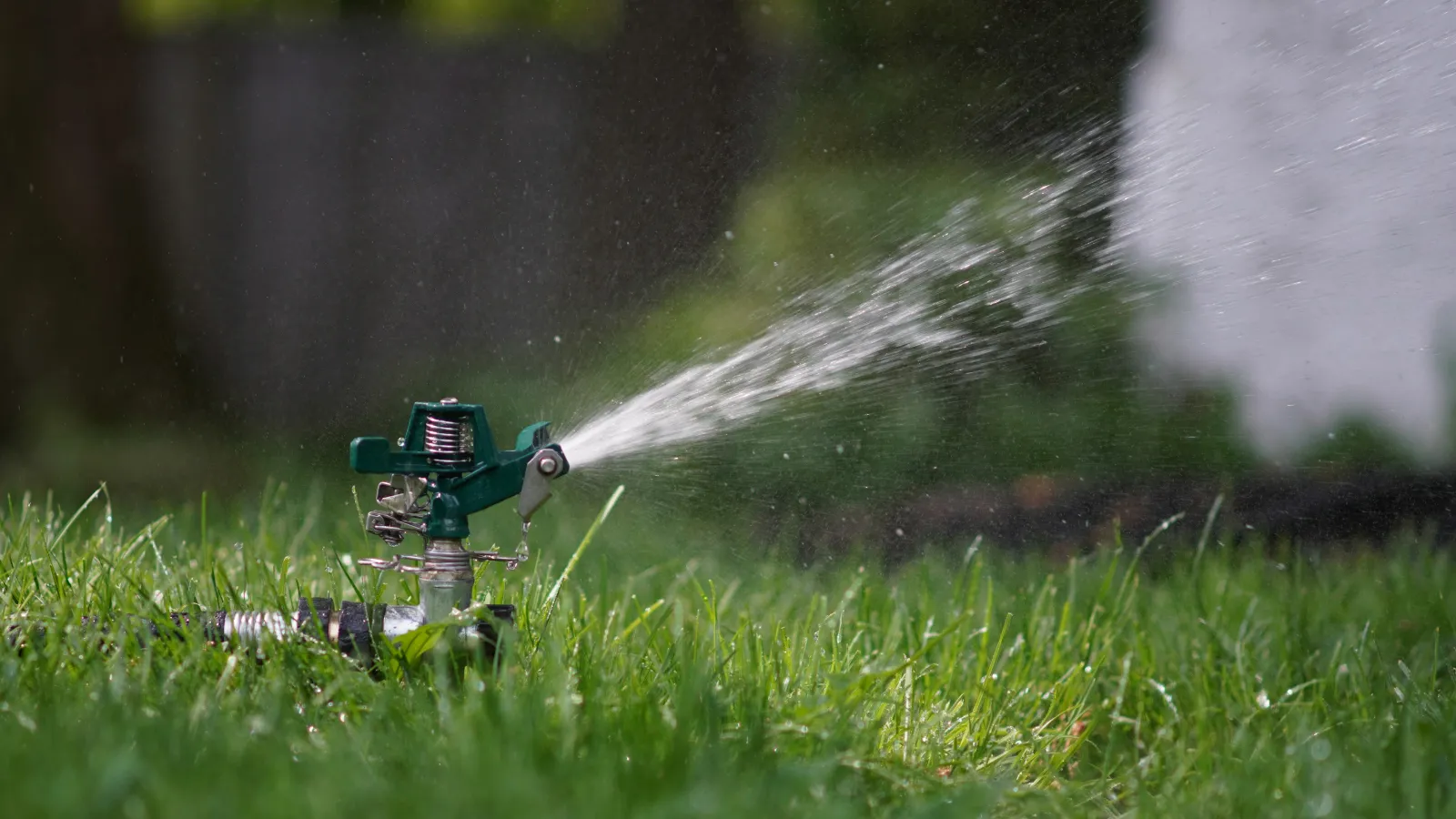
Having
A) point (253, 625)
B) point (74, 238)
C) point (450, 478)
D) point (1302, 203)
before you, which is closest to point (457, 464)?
point (450, 478)

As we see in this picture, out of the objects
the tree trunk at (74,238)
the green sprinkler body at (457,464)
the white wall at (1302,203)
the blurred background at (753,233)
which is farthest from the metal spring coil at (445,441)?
the tree trunk at (74,238)

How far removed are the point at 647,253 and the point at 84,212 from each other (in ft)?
6.52

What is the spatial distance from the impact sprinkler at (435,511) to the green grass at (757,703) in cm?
6

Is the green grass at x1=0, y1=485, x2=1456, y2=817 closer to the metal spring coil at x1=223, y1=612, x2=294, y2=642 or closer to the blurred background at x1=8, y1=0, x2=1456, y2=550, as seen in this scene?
the metal spring coil at x1=223, y1=612, x2=294, y2=642

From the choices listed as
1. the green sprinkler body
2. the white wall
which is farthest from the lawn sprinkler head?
the white wall

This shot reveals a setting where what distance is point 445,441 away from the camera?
6.40ft

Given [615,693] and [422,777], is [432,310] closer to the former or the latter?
[615,693]

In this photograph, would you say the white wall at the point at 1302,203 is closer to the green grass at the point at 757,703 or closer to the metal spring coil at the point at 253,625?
the green grass at the point at 757,703

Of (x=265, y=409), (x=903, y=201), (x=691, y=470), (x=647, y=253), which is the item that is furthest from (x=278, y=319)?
(x=903, y=201)

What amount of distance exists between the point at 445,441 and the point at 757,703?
0.56m

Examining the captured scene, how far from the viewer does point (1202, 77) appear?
11.4 ft

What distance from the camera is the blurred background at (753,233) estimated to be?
11.1 feet

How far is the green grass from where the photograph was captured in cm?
144

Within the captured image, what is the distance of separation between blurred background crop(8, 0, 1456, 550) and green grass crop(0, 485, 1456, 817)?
81 centimetres
